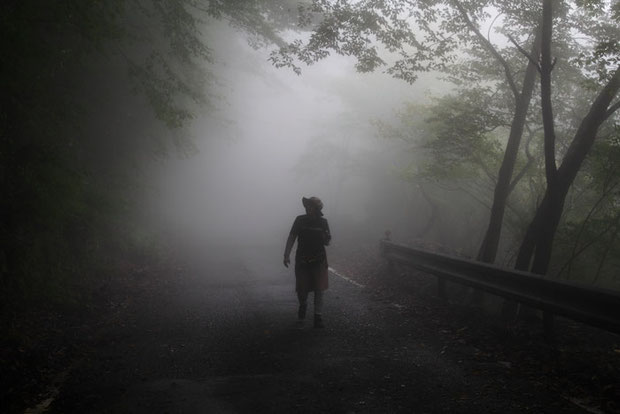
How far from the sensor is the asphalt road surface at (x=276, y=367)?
462 cm

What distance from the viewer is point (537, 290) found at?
6.48m

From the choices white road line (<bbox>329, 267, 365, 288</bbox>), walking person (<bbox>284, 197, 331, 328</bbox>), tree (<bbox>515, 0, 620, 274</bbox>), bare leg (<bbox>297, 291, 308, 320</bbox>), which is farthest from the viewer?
white road line (<bbox>329, 267, 365, 288</bbox>)

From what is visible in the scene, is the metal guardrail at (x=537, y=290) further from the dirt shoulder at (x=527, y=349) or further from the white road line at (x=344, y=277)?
the white road line at (x=344, y=277)

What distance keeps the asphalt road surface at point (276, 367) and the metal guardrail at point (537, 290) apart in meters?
1.14

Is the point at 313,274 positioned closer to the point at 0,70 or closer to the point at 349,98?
the point at 0,70

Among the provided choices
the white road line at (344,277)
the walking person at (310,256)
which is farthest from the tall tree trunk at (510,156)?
the walking person at (310,256)

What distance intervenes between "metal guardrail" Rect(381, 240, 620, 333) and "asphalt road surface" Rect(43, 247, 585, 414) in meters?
1.14

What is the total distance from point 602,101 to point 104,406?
9085mm

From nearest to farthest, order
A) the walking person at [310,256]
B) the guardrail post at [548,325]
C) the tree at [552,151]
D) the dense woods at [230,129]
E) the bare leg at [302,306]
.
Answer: the guardrail post at [548,325] → the dense woods at [230,129] → the bare leg at [302,306] → the walking person at [310,256] → the tree at [552,151]

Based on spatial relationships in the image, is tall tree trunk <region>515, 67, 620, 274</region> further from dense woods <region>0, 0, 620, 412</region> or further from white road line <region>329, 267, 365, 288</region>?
white road line <region>329, 267, 365, 288</region>

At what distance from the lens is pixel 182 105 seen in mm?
15289

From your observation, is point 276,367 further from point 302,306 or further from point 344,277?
point 344,277

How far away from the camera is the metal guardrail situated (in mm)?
5332

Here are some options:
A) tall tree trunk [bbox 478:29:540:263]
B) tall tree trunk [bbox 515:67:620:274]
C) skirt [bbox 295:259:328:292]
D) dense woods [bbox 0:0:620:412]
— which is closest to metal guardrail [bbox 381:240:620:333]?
dense woods [bbox 0:0:620:412]
